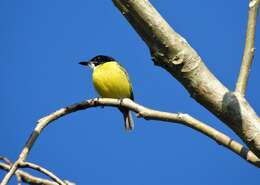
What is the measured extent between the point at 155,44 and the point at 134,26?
0.11m

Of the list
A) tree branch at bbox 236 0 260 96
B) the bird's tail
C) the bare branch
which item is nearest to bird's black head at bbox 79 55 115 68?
the bird's tail

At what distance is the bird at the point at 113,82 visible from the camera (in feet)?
26.6

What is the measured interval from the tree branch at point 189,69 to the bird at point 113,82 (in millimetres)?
6062

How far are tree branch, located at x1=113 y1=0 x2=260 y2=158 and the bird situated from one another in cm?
606

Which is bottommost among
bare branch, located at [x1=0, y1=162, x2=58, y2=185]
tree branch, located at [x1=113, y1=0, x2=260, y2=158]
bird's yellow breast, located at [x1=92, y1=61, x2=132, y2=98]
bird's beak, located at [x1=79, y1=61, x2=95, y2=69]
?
bare branch, located at [x1=0, y1=162, x2=58, y2=185]

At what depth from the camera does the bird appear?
8.12m

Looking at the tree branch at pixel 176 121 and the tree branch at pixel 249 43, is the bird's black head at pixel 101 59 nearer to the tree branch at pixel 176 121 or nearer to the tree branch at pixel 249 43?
the tree branch at pixel 176 121

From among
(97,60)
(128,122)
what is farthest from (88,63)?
(128,122)

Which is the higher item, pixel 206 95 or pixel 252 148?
pixel 206 95

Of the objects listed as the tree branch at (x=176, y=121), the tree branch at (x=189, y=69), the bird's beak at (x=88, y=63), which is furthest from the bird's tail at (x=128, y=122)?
the tree branch at (x=189, y=69)

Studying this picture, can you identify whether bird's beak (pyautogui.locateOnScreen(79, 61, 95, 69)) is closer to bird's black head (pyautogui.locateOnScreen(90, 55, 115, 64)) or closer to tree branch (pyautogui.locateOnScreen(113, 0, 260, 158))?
bird's black head (pyautogui.locateOnScreen(90, 55, 115, 64))

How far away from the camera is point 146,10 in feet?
5.31

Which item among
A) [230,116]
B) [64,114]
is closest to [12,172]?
[64,114]

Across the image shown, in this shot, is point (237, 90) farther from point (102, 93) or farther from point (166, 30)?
point (102, 93)
